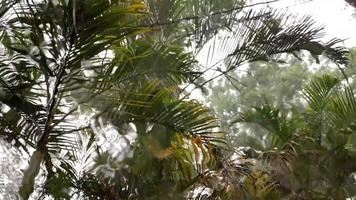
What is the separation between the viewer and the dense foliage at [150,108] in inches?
62.2

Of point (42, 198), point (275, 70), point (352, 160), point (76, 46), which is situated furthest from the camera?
point (275, 70)

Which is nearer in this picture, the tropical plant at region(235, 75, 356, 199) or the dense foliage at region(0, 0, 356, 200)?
the dense foliage at region(0, 0, 356, 200)

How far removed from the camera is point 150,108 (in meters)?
1.80

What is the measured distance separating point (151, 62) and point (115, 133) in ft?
1.09

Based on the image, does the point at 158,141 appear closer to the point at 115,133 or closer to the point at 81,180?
the point at 115,133

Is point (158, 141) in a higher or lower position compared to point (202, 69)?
lower

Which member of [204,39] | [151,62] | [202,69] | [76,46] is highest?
[204,39]

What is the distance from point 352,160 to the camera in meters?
2.84

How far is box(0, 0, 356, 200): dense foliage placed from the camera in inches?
62.2

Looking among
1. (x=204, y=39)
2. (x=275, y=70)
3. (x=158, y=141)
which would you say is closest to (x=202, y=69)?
(x=204, y=39)

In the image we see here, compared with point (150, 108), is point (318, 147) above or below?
above

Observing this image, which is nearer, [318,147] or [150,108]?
[150,108]

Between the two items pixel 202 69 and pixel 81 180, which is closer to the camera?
pixel 81 180

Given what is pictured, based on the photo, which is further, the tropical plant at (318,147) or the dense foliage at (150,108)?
the tropical plant at (318,147)
